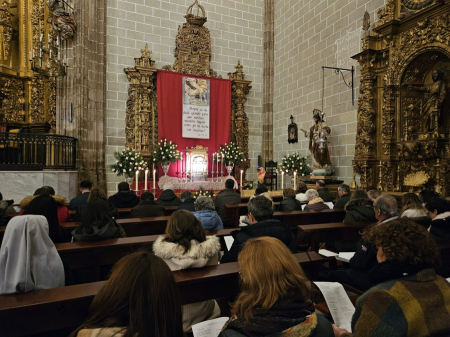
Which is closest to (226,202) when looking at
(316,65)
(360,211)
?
(360,211)

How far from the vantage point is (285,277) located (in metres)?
1.49

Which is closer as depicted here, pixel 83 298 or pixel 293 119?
pixel 83 298

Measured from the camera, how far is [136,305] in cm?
125

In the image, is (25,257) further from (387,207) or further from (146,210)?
(387,207)

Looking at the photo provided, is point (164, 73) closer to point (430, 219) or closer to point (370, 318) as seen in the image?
point (430, 219)

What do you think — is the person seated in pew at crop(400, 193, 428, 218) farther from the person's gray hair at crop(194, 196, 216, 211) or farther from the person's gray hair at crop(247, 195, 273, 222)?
the person's gray hair at crop(194, 196, 216, 211)

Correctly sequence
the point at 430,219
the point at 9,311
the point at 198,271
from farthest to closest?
the point at 430,219, the point at 198,271, the point at 9,311

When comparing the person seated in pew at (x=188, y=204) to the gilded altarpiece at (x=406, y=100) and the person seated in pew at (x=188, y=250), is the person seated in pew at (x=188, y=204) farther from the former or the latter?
the gilded altarpiece at (x=406, y=100)

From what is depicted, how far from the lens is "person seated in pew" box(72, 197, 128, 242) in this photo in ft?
11.1

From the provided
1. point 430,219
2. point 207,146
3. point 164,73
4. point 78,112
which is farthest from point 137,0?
point 430,219

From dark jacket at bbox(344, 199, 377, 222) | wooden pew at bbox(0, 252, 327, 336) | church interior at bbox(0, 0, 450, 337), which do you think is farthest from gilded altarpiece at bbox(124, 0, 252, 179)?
wooden pew at bbox(0, 252, 327, 336)

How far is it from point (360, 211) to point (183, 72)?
9.66m

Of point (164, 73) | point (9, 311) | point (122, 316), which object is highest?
point (164, 73)

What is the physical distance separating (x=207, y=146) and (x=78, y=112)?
457 centimetres
